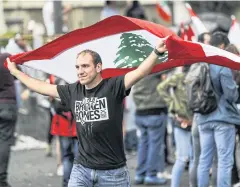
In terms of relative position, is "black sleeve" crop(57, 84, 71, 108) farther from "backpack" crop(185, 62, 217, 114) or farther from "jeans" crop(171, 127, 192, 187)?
"jeans" crop(171, 127, 192, 187)

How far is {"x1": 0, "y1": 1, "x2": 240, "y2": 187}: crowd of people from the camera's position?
6.95 metres

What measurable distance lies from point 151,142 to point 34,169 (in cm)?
242

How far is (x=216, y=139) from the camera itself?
9172 mm

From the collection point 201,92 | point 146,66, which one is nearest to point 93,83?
point 146,66

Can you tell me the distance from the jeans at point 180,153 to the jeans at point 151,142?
3.58 ft

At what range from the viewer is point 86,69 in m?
6.95

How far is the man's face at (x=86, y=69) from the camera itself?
6938mm

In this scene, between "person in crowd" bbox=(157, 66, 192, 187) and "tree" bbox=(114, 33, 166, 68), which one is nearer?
"tree" bbox=(114, 33, 166, 68)

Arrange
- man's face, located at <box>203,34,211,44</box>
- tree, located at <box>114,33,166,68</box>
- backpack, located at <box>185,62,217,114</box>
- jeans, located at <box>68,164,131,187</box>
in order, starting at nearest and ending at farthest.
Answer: jeans, located at <box>68,164,131,187</box> < tree, located at <box>114,33,166,68</box> < backpack, located at <box>185,62,217,114</box> < man's face, located at <box>203,34,211,44</box>

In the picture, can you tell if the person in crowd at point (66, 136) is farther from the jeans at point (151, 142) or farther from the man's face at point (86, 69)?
the man's face at point (86, 69)

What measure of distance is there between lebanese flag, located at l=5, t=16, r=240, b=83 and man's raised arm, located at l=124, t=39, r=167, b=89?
0.96 ft

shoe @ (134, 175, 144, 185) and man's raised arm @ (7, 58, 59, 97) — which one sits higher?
man's raised arm @ (7, 58, 59, 97)

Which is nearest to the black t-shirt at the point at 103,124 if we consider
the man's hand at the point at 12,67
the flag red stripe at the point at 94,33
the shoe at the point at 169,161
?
the flag red stripe at the point at 94,33

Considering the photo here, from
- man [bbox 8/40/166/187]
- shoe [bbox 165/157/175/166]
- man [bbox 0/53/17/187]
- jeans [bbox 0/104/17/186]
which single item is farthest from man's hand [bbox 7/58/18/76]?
shoe [bbox 165/157/175/166]
